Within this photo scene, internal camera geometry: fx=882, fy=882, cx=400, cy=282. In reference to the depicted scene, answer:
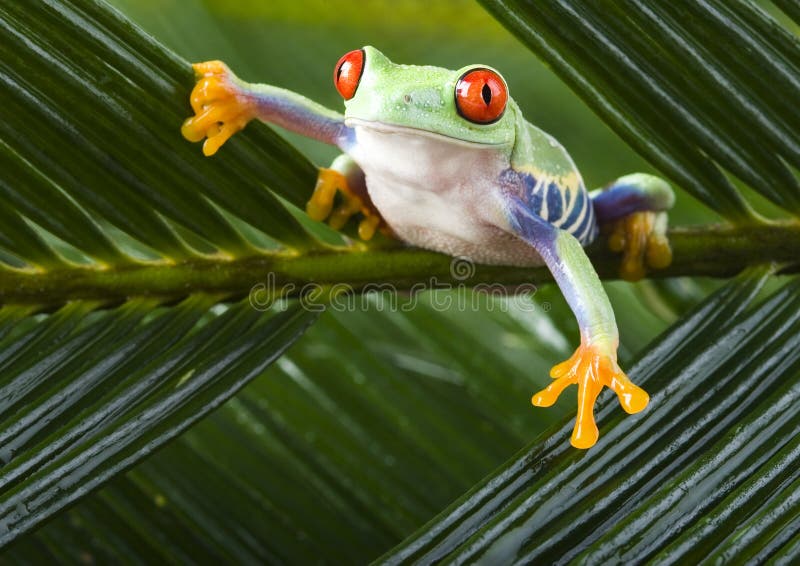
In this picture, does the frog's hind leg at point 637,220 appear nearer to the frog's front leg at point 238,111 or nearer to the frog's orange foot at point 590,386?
the frog's orange foot at point 590,386

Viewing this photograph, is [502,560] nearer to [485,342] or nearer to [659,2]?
[659,2]

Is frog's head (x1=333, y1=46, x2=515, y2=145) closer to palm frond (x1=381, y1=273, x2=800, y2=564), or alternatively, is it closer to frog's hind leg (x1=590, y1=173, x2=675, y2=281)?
frog's hind leg (x1=590, y1=173, x2=675, y2=281)

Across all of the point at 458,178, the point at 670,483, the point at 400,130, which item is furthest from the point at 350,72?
the point at 670,483

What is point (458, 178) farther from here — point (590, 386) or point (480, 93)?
point (590, 386)

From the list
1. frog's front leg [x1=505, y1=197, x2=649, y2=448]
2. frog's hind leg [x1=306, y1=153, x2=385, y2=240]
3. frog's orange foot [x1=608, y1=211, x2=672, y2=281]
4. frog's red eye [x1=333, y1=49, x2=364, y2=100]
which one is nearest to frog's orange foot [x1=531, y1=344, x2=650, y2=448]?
frog's front leg [x1=505, y1=197, x2=649, y2=448]

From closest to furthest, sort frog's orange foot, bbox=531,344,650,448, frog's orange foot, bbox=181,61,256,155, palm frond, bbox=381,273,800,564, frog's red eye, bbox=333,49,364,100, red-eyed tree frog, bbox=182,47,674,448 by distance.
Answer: palm frond, bbox=381,273,800,564 → frog's orange foot, bbox=531,344,650,448 → frog's orange foot, bbox=181,61,256,155 → red-eyed tree frog, bbox=182,47,674,448 → frog's red eye, bbox=333,49,364,100

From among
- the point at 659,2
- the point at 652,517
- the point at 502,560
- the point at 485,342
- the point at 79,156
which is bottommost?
the point at 485,342

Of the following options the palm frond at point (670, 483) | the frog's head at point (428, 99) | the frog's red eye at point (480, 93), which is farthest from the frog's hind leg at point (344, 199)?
the palm frond at point (670, 483)

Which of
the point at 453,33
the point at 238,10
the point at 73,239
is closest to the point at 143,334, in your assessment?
the point at 73,239
